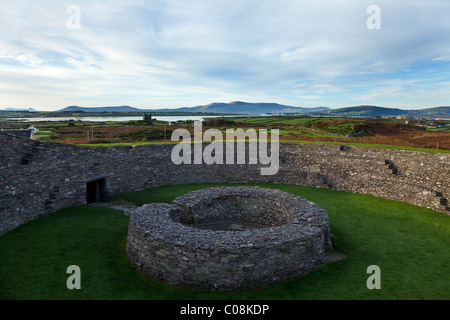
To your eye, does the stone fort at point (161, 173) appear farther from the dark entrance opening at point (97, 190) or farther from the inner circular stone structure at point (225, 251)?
the inner circular stone structure at point (225, 251)

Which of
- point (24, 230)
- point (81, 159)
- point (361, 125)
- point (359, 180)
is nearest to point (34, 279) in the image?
point (24, 230)

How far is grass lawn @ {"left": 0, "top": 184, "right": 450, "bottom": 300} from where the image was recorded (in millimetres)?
9727

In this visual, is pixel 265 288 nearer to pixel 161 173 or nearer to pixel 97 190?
pixel 97 190

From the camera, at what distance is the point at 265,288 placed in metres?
10.1

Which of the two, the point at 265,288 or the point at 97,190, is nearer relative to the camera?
the point at 265,288

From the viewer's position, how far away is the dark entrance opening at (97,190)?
2133 centimetres

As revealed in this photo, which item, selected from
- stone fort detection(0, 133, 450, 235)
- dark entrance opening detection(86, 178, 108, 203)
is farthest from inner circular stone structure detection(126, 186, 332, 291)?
dark entrance opening detection(86, 178, 108, 203)

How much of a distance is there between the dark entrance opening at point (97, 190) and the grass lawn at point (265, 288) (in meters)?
3.07

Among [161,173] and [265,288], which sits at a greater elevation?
[161,173]

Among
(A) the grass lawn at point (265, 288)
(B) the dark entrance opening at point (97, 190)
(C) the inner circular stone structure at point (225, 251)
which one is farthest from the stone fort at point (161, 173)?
(C) the inner circular stone structure at point (225, 251)

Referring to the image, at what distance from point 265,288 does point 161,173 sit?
16.5 m

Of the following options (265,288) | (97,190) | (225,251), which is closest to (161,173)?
(97,190)

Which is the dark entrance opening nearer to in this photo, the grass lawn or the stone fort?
the stone fort
